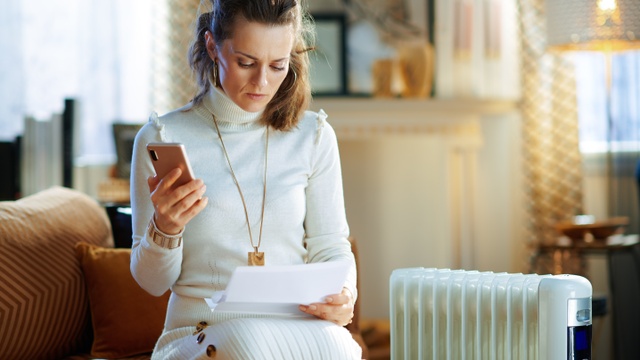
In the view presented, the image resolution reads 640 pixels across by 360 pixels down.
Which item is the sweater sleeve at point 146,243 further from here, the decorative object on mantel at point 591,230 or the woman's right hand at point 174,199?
the decorative object on mantel at point 591,230

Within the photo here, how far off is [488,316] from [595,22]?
1825mm

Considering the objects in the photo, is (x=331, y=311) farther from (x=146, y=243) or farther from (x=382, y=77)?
(x=382, y=77)

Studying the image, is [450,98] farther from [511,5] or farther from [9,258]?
[9,258]

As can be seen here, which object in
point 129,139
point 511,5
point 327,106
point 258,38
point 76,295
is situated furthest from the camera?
point 511,5

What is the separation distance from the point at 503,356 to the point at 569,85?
220cm

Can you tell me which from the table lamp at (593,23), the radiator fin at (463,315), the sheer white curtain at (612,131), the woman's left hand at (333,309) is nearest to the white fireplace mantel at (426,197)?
the sheer white curtain at (612,131)

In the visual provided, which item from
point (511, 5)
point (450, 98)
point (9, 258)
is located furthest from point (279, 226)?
point (511, 5)

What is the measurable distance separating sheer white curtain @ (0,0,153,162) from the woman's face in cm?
215

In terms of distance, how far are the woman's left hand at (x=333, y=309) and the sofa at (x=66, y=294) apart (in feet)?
1.95

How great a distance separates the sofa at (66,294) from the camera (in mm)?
2105

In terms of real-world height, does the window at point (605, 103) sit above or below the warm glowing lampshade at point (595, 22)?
below

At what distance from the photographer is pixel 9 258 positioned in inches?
83.0

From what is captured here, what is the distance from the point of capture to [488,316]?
1.89 metres

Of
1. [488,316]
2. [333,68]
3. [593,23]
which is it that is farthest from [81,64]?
[488,316]
